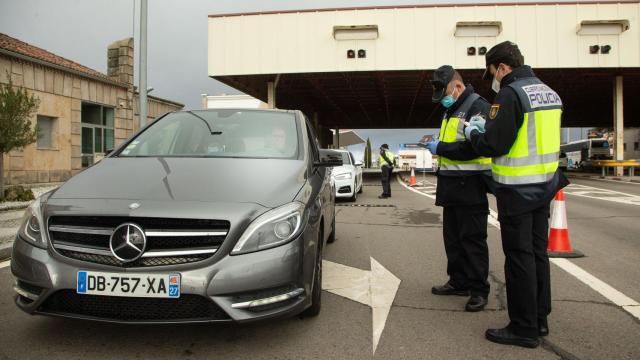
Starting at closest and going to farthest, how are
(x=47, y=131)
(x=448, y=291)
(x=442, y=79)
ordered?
(x=442, y=79) < (x=448, y=291) < (x=47, y=131)

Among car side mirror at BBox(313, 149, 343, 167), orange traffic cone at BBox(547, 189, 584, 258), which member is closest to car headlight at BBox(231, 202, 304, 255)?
car side mirror at BBox(313, 149, 343, 167)

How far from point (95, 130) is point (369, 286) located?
19.5 metres

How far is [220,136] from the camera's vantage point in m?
4.05

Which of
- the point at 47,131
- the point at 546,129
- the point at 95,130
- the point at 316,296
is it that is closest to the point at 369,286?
the point at 316,296

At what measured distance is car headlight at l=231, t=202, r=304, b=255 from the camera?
8.59 ft

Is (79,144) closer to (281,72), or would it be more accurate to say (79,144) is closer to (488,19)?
(281,72)

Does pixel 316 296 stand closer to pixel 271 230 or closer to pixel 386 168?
pixel 271 230

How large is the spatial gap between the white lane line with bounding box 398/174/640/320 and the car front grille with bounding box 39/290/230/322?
2.96m

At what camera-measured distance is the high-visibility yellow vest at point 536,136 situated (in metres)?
2.86

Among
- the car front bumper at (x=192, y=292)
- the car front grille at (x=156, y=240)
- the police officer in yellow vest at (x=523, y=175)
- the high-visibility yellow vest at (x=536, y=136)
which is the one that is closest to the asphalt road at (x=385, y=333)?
the car front bumper at (x=192, y=292)

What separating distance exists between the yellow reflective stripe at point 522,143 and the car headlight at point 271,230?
1347 mm

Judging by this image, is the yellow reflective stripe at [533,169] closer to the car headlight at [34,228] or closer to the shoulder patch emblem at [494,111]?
the shoulder patch emblem at [494,111]

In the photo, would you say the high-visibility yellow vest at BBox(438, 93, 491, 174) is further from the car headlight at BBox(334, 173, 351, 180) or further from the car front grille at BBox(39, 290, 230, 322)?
the car headlight at BBox(334, 173, 351, 180)

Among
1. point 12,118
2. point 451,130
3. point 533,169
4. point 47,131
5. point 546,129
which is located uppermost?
point 47,131
